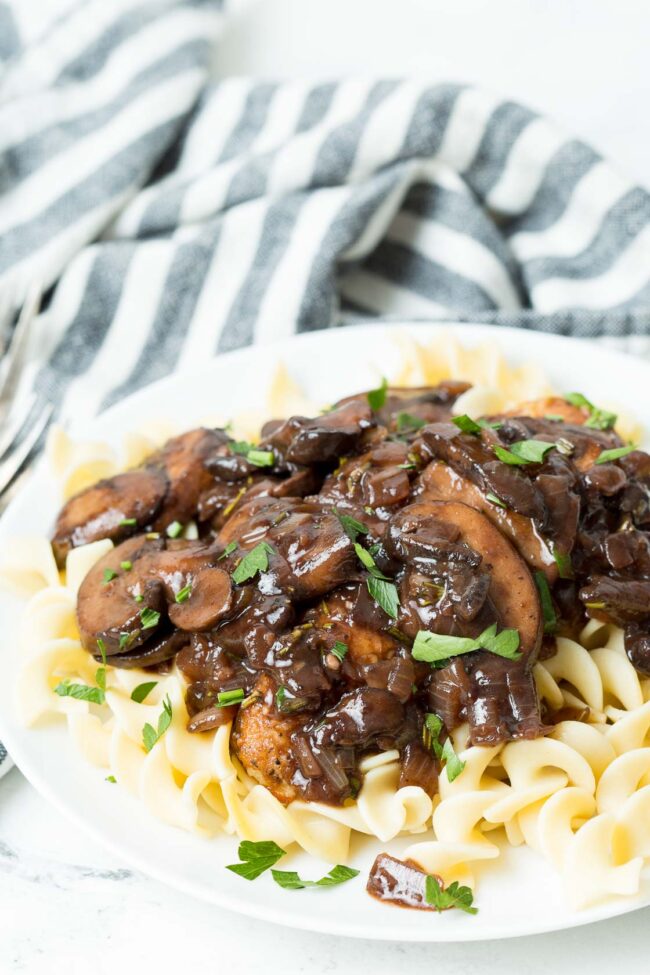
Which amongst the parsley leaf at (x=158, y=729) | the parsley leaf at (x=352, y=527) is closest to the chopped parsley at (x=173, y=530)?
the parsley leaf at (x=158, y=729)

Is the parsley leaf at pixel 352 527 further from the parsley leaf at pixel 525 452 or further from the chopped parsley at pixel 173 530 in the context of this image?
the chopped parsley at pixel 173 530

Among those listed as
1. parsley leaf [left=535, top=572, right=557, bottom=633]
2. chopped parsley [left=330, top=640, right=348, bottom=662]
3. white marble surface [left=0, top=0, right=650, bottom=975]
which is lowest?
white marble surface [left=0, top=0, right=650, bottom=975]

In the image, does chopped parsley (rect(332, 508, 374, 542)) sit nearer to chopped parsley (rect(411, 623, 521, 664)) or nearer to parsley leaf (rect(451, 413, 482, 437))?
chopped parsley (rect(411, 623, 521, 664))

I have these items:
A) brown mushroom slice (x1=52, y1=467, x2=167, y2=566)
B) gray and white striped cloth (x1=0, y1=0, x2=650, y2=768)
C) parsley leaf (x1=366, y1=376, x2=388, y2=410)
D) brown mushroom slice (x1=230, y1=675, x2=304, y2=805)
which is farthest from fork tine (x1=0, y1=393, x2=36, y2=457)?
brown mushroom slice (x1=230, y1=675, x2=304, y2=805)

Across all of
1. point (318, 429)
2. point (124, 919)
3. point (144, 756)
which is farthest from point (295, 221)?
point (124, 919)

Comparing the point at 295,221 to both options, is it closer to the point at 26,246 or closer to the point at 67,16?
the point at 26,246

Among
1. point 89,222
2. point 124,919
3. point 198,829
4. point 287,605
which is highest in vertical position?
point 89,222
